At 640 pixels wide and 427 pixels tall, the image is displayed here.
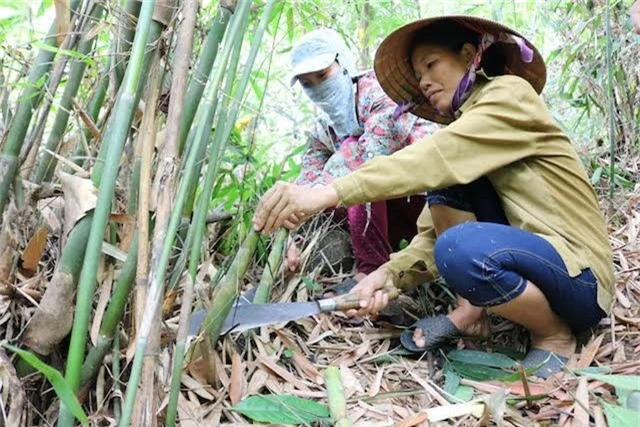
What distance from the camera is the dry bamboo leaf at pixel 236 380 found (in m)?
1.12

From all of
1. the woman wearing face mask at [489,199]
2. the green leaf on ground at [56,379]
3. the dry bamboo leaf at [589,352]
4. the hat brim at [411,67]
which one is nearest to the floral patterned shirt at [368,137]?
the hat brim at [411,67]

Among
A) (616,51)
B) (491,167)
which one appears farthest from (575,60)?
(491,167)

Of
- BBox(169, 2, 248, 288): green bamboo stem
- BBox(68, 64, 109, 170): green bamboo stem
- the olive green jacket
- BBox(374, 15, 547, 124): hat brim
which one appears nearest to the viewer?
BBox(169, 2, 248, 288): green bamboo stem

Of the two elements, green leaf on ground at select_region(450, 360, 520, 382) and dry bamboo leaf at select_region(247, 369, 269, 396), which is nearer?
dry bamboo leaf at select_region(247, 369, 269, 396)

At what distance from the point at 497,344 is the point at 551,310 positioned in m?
0.21

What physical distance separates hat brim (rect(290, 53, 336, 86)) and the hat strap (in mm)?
574

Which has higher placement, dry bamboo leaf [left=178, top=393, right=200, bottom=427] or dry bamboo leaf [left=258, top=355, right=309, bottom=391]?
dry bamboo leaf [left=178, top=393, right=200, bottom=427]

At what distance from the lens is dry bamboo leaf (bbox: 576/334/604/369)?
1296mm

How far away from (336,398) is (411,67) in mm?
848

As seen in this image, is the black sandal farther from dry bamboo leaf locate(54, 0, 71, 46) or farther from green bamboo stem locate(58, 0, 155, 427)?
dry bamboo leaf locate(54, 0, 71, 46)

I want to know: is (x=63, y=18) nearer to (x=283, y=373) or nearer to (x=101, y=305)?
(x=101, y=305)

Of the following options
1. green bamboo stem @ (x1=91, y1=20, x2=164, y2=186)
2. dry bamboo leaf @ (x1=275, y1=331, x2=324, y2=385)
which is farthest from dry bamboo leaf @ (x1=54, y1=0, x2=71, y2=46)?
dry bamboo leaf @ (x1=275, y1=331, x2=324, y2=385)

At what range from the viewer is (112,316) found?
91cm

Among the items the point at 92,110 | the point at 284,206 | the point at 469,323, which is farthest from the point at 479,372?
the point at 92,110
